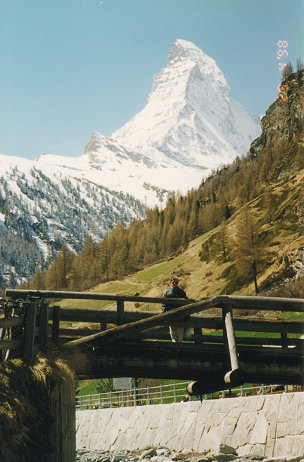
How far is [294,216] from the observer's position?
4375 inches

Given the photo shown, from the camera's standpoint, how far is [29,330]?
11797mm

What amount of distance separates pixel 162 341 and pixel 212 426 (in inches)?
575

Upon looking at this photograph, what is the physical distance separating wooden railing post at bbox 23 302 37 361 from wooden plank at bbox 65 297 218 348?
101 cm

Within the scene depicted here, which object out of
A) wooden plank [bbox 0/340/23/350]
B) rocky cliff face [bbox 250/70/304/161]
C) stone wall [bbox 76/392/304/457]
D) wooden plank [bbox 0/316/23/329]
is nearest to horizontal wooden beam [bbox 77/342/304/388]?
wooden plank [bbox 0/340/23/350]

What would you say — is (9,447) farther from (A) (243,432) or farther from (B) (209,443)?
(B) (209,443)

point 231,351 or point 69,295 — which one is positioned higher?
point 69,295

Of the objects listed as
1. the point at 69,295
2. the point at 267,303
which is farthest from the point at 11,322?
the point at 267,303

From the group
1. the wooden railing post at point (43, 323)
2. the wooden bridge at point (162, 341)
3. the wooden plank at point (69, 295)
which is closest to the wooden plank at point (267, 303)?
the wooden bridge at point (162, 341)

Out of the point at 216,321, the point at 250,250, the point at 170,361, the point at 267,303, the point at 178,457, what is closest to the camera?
the point at 267,303

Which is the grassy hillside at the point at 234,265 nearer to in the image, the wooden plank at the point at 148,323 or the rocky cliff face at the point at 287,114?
the rocky cliff face at the point at 287,114

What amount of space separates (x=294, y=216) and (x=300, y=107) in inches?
3083

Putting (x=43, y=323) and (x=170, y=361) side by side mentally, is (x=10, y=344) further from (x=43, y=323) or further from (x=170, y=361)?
(x=170, y=361)

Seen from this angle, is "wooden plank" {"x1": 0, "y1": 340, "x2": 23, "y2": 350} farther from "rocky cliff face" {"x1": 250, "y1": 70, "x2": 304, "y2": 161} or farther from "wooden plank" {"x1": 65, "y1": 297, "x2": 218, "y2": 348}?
"rocky cliff face" {"x1": 250, "y1": 70, "x2": 304, "y2": 161}

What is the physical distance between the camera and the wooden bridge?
12.2 m
